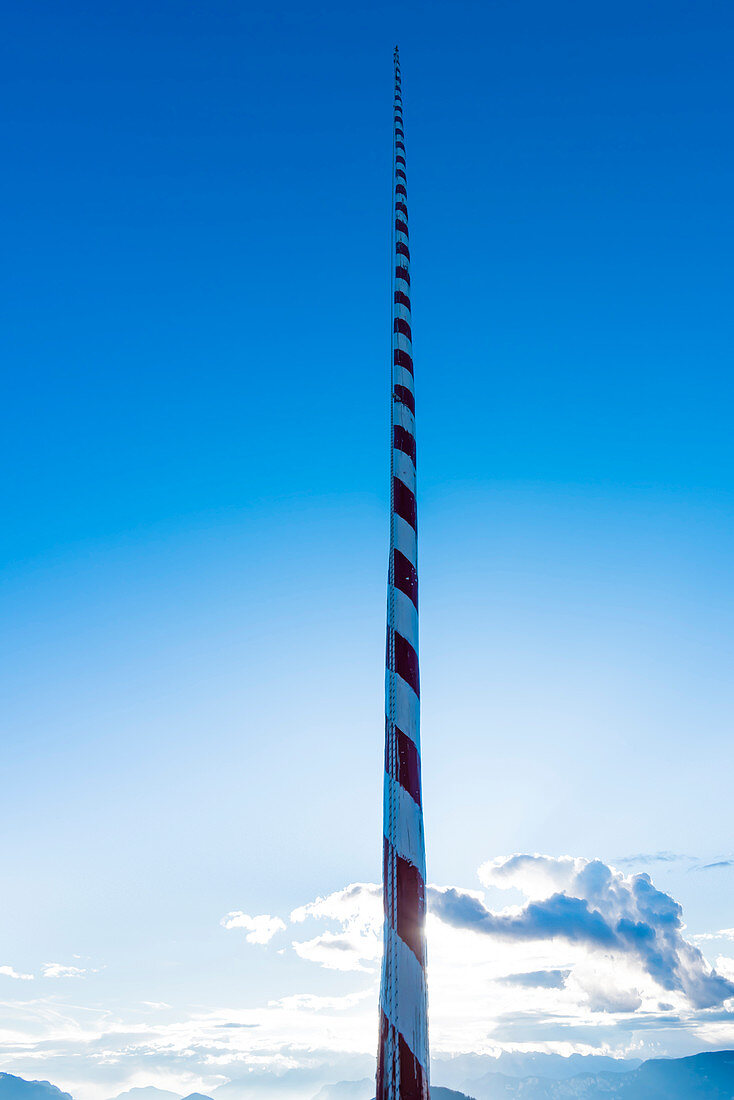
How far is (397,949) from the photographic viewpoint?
2104 mm

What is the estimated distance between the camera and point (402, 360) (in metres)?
3.60

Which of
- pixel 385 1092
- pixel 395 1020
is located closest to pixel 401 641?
pixel 395 1020

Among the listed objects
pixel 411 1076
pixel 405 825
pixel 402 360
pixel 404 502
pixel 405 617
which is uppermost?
pixel 402 360

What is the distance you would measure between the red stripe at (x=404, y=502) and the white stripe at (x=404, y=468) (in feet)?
0.08

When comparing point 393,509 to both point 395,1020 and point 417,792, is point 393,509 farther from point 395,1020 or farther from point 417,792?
point 395,1020

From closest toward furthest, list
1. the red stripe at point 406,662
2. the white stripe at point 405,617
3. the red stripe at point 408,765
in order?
the red stripe at point 408,765 < the red stripe at point 406,662 < the white stripe at point 405,617

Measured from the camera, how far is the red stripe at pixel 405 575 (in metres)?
2.82

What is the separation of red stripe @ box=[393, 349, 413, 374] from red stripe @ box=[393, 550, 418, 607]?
118 centimetres

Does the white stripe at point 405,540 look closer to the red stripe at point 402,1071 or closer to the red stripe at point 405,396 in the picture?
the red stripe at point 405,396

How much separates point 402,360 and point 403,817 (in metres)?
2.30

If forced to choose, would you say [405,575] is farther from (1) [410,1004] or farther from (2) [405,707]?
(1) [410,1004]

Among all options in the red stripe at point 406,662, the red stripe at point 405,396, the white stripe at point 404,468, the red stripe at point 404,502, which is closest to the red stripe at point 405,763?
the red stripe at point 406,662

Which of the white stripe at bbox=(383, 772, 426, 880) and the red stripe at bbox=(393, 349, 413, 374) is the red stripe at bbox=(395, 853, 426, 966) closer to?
the white stripe at bbox=(383, 772, 426, 880)

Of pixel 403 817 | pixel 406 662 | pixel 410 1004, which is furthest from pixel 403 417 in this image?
pixel 410 1004
